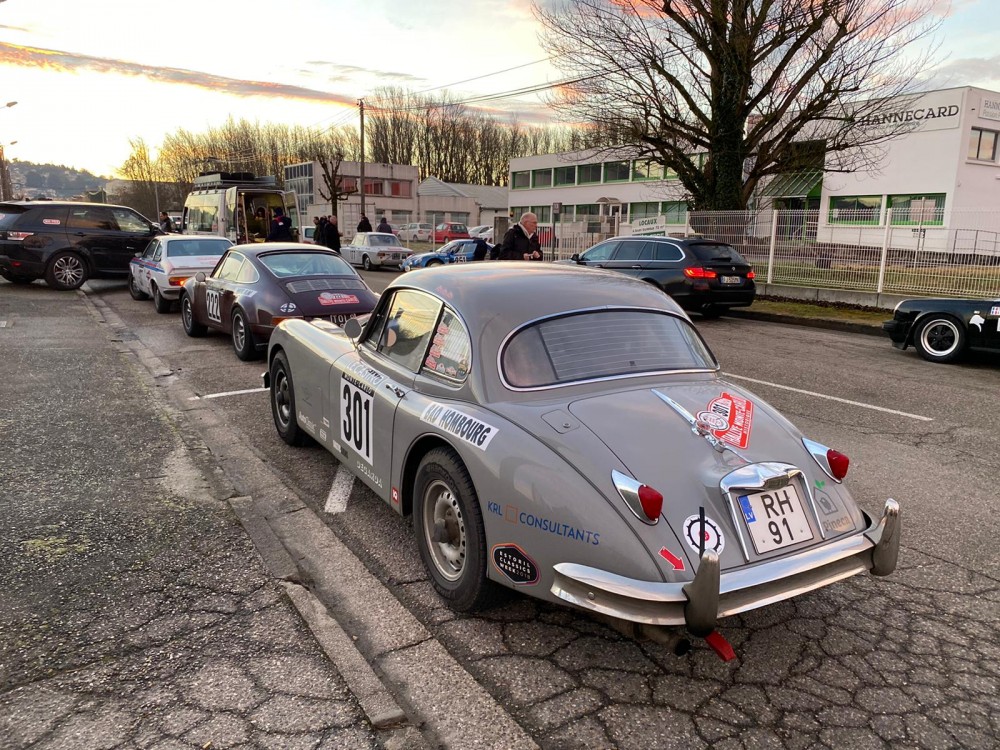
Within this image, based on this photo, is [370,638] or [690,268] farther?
[690,268]

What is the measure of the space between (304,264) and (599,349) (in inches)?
253

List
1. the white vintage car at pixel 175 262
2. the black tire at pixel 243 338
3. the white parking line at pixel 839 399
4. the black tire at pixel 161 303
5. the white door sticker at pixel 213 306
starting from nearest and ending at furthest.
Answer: the white parking line at pixel 839 399
the black tire at pixel 243 338
the white door sticker at pixel 213 306
the white vintage car at pixel 175 262
the black tire at pixel 161 303

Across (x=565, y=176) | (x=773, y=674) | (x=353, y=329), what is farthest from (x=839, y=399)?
(x=565, y=176)

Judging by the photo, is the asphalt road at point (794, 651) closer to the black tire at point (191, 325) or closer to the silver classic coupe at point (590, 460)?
the silver classic coupe at point (590, 460)

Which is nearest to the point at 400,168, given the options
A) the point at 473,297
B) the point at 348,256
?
the point at 348,256

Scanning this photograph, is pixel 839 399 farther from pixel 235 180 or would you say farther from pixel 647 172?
pixel 647 172

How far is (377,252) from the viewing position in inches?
992

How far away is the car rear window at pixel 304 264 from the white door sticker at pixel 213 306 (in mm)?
1053

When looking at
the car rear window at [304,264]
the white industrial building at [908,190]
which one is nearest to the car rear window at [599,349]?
the car rear window at [304,264]

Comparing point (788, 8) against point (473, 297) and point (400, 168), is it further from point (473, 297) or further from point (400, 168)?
point (400, 168)

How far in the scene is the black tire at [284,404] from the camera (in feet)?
16.8

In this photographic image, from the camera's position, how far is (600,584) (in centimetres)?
232

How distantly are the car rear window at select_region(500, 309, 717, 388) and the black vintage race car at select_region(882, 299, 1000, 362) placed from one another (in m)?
7.04

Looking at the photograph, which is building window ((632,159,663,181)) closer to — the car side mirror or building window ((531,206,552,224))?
building window ((531,206,552,224))
